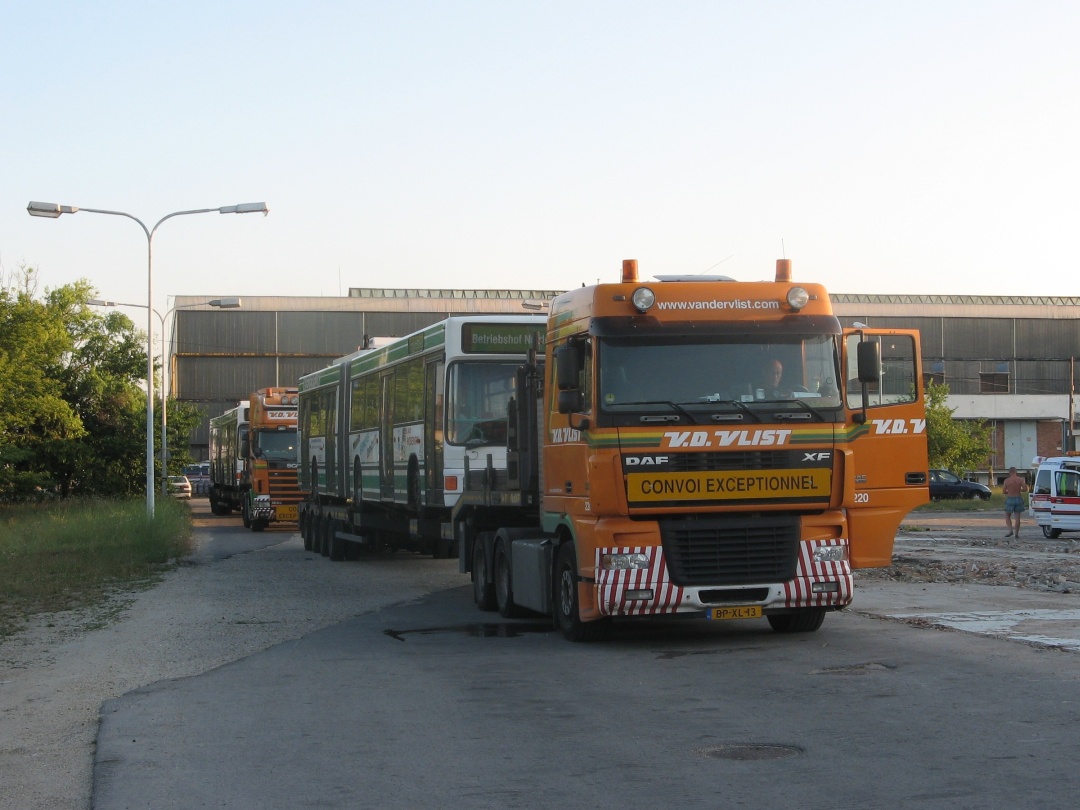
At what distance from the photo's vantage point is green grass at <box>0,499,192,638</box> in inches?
742

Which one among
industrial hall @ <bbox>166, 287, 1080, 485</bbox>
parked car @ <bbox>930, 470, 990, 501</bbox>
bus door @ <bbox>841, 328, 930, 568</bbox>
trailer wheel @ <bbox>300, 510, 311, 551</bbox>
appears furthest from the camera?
industrial hall @ <bbox>166, 287, 1080, 485</bbox>

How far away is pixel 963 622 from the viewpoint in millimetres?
14438

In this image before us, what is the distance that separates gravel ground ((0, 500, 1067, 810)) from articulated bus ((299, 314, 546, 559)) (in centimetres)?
82

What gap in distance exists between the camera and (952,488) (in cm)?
6444

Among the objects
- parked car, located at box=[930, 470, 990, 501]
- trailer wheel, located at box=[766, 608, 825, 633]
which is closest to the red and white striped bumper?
trailer wheel, located at box=[766, 608, 825, 633]

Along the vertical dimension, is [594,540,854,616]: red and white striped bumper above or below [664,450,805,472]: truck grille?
below

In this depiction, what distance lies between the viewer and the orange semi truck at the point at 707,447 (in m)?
12.5

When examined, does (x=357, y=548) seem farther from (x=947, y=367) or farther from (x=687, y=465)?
(x=947, y=367)

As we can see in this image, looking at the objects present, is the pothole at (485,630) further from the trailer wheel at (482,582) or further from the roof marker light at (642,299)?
the roof marker light at (642,299)

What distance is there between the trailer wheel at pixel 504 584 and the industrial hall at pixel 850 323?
7620 centimetres

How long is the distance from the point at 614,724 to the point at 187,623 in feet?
26.4

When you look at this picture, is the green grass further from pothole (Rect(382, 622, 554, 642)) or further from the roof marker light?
the roof marker light

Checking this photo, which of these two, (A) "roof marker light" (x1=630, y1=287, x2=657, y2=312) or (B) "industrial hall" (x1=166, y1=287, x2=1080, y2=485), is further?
(B) "industrial hall" (x1=166, y1=287, x2=1080, y2=485)

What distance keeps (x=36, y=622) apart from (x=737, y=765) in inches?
426
